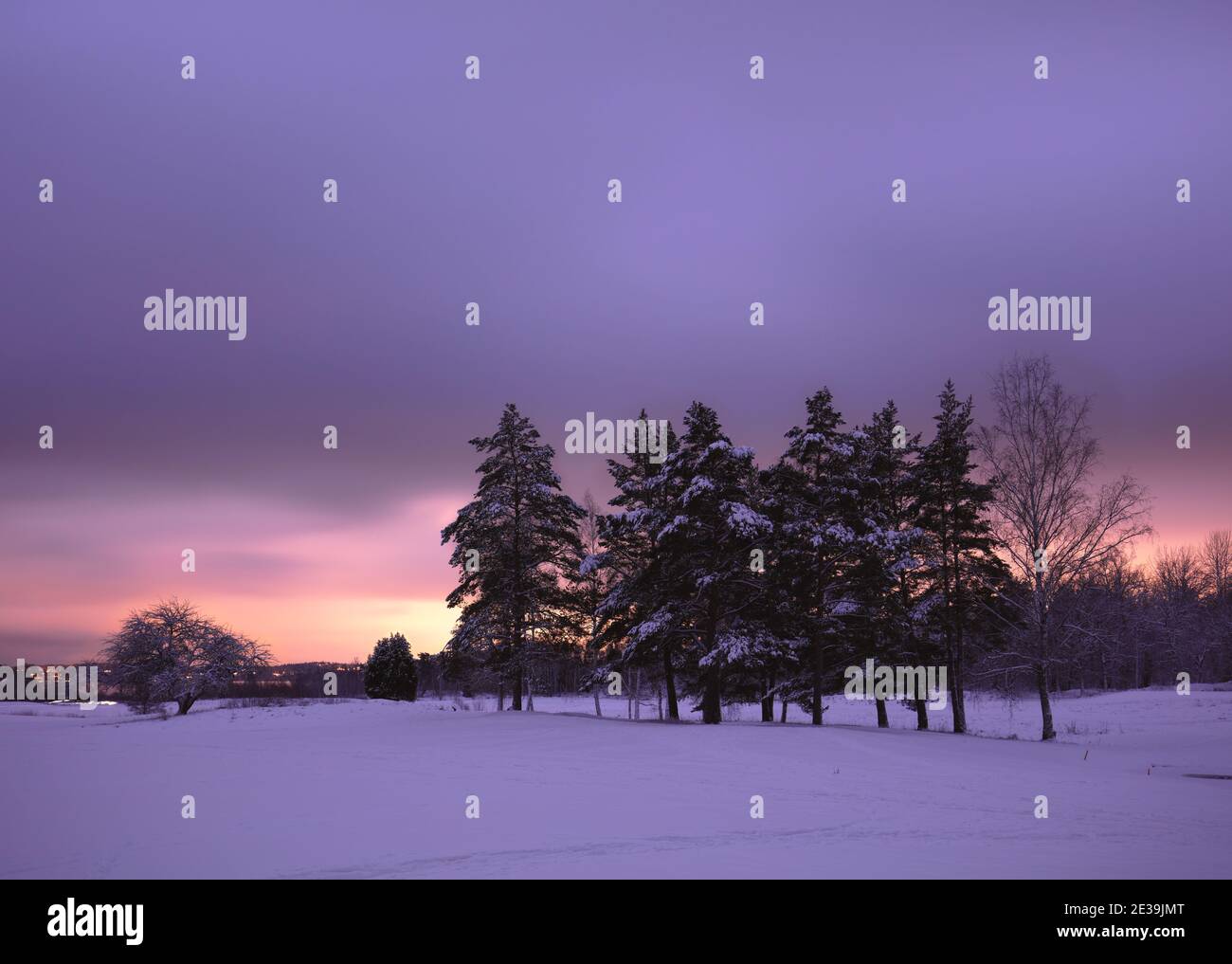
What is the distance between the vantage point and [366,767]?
21328mm

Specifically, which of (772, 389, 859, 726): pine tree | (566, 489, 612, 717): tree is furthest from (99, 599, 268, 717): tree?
(772, 389, 859, 726): pine tree

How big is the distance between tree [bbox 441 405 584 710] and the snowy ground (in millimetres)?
6211

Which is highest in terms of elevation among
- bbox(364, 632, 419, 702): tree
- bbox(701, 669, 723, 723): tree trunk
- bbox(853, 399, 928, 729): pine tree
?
bbox(853, 399, 928, 729): pine tree

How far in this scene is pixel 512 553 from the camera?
3847 cm

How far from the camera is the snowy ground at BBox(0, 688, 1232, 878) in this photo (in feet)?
38.1

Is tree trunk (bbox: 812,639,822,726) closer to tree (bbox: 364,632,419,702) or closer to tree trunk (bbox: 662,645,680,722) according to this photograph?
tree trunk (bbox: 662,645,680,722)

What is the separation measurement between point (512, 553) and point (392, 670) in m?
35.0

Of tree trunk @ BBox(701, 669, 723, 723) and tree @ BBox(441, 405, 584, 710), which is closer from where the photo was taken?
tree trunk @ BBox(701, 669, 723, 723)

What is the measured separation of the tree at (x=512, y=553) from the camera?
1494 inches

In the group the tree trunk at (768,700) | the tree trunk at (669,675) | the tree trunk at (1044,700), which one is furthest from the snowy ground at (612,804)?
the tree trunk at (768,700)

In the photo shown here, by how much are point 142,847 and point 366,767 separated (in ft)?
29.5

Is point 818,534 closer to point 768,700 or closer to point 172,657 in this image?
point 768,700
